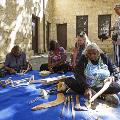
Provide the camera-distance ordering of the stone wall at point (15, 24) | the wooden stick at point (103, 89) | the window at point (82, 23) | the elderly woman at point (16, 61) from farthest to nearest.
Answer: the window at point (82, 23), the stone wall at point (15, 24), the elderly woman at point (16, 61), the wooden stick at point (103, 89)

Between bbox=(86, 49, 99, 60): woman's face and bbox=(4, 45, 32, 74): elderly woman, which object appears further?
bbox=(4, 45, 32, 74): elderly woman

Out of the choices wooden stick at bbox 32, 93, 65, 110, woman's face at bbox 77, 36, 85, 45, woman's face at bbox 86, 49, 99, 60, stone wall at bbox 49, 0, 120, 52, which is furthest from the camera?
stone wall at bbox 49, 0, 120, 52

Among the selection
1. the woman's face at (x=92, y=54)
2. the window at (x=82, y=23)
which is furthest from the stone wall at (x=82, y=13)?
the woman's face at (x=92, y=54)

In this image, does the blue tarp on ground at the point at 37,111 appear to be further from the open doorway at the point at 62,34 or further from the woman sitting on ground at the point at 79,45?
the open doorway at the point at 62,34

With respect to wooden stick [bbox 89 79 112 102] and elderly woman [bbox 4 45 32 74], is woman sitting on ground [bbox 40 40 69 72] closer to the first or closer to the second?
elderly woman [bbox 4 45 32 74]

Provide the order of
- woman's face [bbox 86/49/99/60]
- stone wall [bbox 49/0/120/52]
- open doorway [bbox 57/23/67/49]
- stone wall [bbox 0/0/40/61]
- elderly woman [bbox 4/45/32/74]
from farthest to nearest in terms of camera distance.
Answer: open doorway [bbox 57/23/67/49], stone wall [bbox 49/0/120/52], stone wall [bbox 0/0/40/61], elderly woman [bbox 4/45/32/74], woman's face [bbox 86/49/99/60]

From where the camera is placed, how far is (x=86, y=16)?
1684 cm

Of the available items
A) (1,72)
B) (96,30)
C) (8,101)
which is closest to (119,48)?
(1,72)

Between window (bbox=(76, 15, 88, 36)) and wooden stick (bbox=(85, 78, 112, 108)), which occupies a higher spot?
window (bbox=(76, 15, 88, 36))

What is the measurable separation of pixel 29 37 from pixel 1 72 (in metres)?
5.50

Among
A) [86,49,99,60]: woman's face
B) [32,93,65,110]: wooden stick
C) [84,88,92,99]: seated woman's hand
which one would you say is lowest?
[32,93,65,110]: wooden stick

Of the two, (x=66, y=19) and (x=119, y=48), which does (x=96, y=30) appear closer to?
(x=66, y=19)

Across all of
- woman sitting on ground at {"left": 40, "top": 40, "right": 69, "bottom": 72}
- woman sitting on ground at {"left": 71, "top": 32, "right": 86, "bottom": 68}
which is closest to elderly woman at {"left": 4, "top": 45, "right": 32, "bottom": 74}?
woman sitting on ground at {"left": 40, "top": 40, "right": 69, "bottom": 72}

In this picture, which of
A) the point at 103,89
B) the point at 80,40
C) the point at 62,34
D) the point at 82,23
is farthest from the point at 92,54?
the point at 62,34
